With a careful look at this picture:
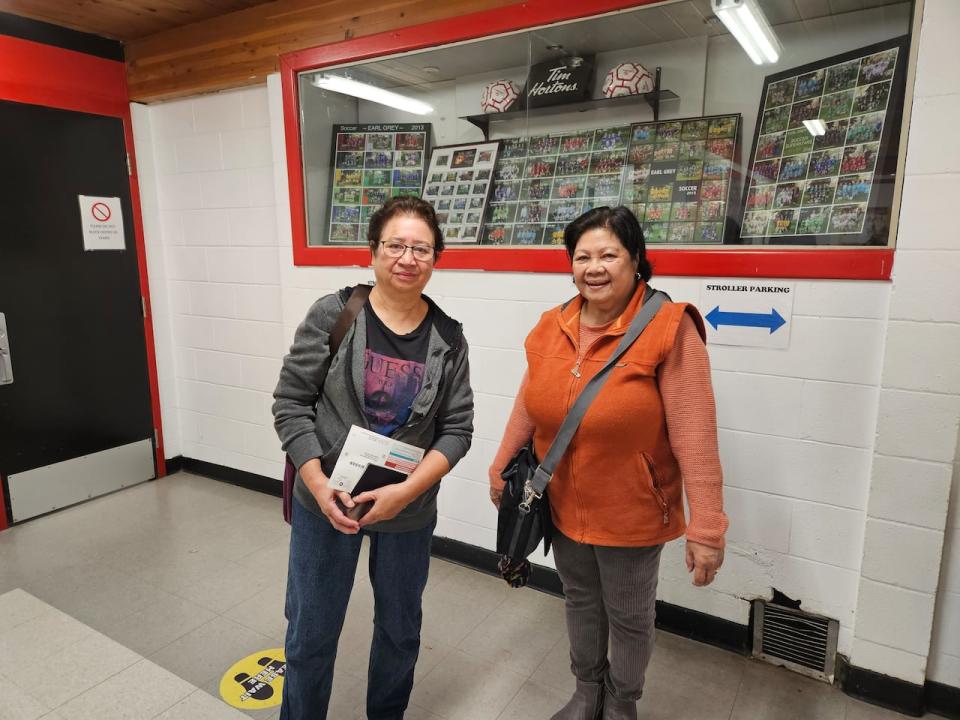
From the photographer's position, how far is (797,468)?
206 centimetres

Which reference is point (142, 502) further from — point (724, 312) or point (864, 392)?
point (864, 392)

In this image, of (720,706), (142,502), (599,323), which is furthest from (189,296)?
(720,706)

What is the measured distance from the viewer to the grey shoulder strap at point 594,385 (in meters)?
1.50

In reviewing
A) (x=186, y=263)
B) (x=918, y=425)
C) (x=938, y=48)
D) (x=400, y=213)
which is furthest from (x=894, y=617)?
(x=186, y=263)

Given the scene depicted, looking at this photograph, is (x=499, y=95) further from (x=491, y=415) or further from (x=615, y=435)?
(x=615, y=435)

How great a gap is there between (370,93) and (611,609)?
2538 millimetres

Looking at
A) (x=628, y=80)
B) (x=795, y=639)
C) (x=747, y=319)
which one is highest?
(x=628, y=80)

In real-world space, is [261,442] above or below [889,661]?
above

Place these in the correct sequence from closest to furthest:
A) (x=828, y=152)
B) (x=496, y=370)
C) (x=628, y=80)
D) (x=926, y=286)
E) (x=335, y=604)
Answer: (x=335, y=604) < (x=926, y=286) < (x=828, y=152) < (x=628, y=80) < (x=496, y=370)

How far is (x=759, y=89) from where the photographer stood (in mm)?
2143

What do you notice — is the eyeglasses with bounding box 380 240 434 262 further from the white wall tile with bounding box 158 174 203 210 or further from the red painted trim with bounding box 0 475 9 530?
the red painted trim with bounding box 0 475 9 530

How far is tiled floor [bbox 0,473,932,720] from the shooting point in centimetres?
196

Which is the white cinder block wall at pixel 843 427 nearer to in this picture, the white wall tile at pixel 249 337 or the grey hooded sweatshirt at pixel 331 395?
the white wall tile at pixel 249 337

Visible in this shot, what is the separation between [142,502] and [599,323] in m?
3.09
